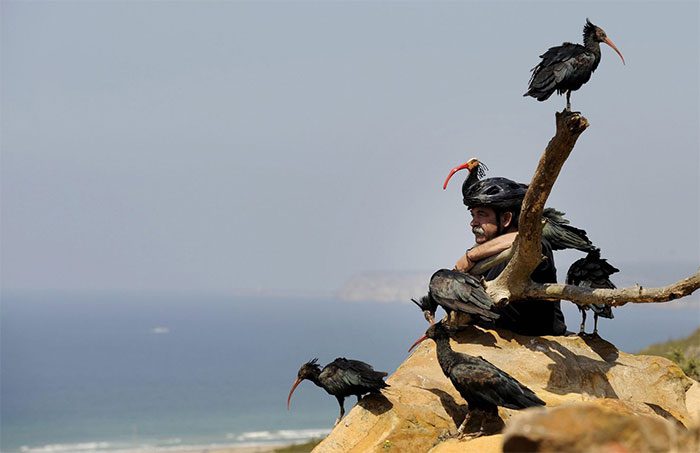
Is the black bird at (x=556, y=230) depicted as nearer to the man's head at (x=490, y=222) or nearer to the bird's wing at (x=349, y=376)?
the man's head at (x=490, y=222)

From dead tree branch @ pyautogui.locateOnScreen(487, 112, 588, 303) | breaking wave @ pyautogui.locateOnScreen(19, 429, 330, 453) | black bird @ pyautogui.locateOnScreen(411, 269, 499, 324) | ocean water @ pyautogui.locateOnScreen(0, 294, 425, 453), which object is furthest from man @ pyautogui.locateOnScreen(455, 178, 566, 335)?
ocean water @ pyautogui.locateOnScreen(0, 294, 425, 453)

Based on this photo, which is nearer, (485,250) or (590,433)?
(590,433)

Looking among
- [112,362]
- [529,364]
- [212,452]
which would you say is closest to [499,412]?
[529,364]

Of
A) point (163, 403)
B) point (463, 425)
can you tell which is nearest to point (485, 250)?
point (463, 425)

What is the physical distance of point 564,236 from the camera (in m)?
14.0

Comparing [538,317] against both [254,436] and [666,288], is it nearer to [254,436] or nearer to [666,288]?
[666,288]

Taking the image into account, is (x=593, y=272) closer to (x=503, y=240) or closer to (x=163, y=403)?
(x=503, y=240)

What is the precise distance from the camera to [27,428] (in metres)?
105

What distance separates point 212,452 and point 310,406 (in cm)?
3748

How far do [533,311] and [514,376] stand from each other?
1.52m

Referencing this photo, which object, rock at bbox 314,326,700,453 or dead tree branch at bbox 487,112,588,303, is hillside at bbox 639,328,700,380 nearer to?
rock at bbox 314,326,700,453

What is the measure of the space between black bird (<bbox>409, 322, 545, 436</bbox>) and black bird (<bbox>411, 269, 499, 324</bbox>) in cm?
117

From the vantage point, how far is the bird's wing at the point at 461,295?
12.7m

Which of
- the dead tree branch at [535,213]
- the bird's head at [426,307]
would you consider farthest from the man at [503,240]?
the bird's head at [426,307]
